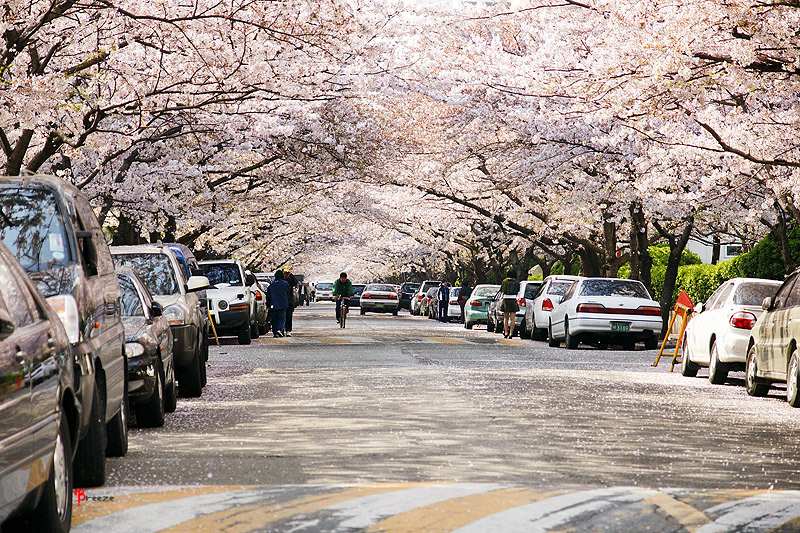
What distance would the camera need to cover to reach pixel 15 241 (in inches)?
298

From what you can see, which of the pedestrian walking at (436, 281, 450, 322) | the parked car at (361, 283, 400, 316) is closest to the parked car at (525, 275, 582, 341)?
the pedestrian walking at (436, 281, 450, 322)

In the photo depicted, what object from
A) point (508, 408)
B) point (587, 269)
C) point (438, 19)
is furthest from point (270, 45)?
point (587, 269)

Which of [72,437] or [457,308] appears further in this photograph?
[457,308]

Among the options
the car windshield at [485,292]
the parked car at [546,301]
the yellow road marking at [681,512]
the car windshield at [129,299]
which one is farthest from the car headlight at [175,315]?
the car windshield at [485,292]

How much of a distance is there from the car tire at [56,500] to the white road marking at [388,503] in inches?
45.4

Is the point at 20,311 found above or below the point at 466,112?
below

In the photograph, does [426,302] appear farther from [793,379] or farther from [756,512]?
[756,512]

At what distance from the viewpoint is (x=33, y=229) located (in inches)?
301

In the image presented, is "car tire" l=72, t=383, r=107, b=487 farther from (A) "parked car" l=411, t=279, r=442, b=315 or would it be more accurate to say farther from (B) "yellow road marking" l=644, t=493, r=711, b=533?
(A) "parked car" l=411, t=279, r=442, b=315

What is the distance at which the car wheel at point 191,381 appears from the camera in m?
13.8

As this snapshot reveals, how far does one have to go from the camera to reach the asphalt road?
6613 millimetres

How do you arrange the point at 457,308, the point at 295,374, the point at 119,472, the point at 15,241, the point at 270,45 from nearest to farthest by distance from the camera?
1. the point at 15,241
2. the point at 119,472
3. the point at 295,374
4. the point at 270,45
5. the point at 457,308

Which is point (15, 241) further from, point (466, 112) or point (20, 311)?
point (466, 112)

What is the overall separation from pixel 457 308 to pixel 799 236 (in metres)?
20.1
